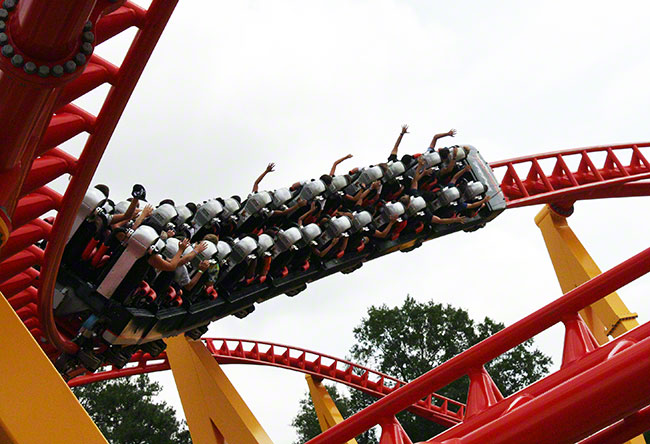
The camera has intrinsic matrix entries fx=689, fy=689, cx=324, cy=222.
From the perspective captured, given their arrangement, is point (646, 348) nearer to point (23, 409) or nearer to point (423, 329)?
point (23, 409)

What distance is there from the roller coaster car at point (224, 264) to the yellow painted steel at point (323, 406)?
3.07 meters

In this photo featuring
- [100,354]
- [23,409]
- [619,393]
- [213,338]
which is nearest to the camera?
[619,393]

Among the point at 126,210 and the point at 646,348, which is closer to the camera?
the point at 646,348

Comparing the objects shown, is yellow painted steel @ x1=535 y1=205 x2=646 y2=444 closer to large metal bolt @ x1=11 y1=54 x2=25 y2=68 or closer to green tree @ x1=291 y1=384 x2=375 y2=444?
large metal bolt @ x1=11 y1=54 x2=25 y2=68

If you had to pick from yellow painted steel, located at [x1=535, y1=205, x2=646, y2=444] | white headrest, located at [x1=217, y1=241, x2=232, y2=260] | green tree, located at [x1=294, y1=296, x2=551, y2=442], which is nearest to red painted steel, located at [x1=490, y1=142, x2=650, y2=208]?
yellow painted steel, located at [x1=535, y1=205, x2=646, y2=444]

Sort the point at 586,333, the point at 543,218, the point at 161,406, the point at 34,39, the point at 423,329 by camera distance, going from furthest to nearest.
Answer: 1. the point at 423,329
2. the point at 161,406
3. the point at 543,218
4. the point at 586,333
5. the point at 34,39

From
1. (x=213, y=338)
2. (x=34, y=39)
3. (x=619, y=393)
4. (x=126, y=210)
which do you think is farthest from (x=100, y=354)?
(x=213, y=338)

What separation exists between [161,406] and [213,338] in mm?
14312

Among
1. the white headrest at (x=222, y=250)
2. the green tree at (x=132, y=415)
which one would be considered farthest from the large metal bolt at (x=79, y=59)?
the green tree at (x=132, y=415)

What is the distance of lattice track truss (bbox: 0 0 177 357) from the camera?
3.05 meters

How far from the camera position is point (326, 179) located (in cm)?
716

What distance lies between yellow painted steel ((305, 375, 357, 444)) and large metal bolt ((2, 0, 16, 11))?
8.05 metres

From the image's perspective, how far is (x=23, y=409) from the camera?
2.43 m

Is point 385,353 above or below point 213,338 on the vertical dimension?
above
